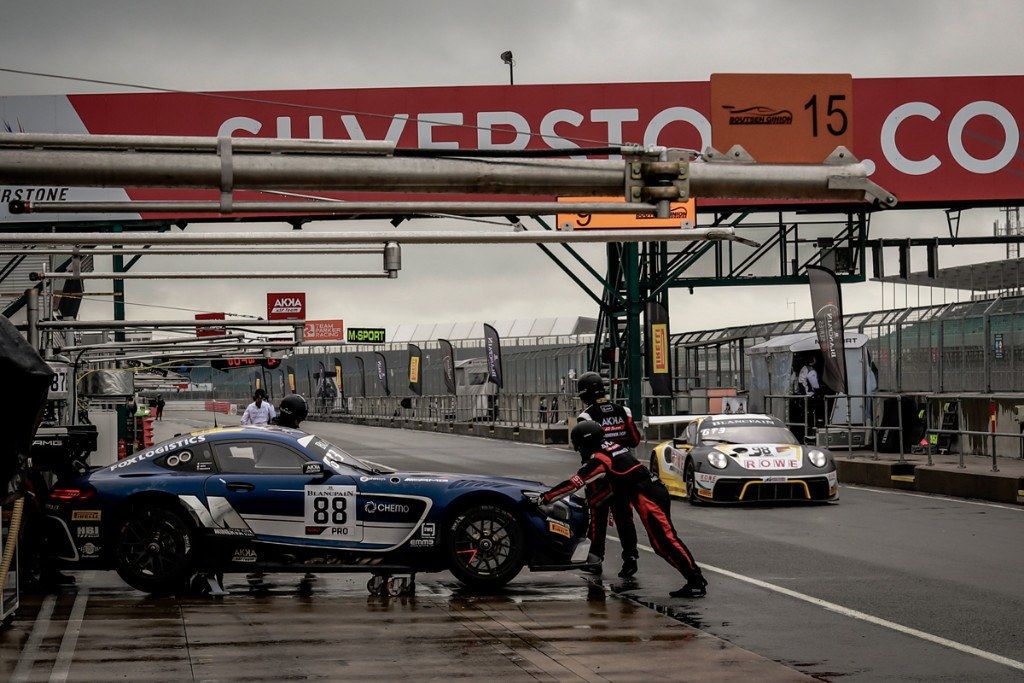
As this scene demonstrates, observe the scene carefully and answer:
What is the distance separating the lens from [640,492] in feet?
36.6

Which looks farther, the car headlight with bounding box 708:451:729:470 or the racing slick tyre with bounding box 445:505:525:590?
the car headlight with bounding box 708:451:729:470

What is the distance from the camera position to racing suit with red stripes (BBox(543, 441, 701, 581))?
10922 millimetres

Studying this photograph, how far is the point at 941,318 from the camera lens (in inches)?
1122

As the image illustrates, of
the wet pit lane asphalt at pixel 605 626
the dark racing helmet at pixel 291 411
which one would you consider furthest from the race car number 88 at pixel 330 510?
the dark racing helmet at pixel 291 411

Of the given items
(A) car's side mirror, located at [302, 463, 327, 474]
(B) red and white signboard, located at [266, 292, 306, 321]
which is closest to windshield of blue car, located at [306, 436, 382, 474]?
(A) car's side mirror, located at [302, 463, 327, 474]

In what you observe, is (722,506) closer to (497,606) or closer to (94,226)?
(497,606)

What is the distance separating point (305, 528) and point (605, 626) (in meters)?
2.80

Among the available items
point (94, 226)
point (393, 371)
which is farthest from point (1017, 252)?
point (393, 371)

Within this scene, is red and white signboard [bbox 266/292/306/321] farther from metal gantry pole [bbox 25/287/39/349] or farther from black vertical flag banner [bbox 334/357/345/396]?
metal gantry pole [bbox 25/287/39/349]

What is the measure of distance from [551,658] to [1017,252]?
3168cm

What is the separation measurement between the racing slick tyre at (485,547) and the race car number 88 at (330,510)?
→ 844 mm

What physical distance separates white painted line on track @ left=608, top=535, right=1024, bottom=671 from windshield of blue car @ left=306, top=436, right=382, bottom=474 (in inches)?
127

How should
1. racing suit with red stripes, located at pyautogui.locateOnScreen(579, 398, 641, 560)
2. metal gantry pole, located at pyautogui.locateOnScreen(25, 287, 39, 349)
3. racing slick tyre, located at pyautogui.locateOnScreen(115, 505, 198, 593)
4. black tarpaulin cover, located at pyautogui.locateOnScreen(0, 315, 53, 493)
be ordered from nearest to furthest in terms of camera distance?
black tarpaulin cover, located at pyautogui.locateOnScreen(0, 315, 53, 493) → racing slick tyre, located at pyautogui.locateOnScreen(115, 505, 198, 593) → racing suit with red stripes, located at pyautogui.locateOnScreen(579, 398, 641, 560) → metal gantry pole, located at pyautogui.locateOnScreen(25, 287, 39, 349)

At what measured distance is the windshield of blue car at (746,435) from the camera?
19594mm
